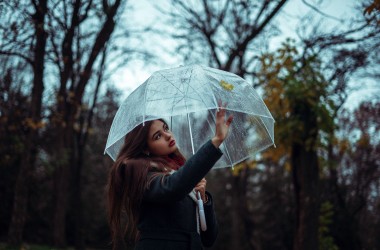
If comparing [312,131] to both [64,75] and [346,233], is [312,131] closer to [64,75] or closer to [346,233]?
[346,233]

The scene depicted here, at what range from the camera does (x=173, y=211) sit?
2646 mm

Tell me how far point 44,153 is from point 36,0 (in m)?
7.78

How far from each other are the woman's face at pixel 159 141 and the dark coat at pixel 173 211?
0.34 metres

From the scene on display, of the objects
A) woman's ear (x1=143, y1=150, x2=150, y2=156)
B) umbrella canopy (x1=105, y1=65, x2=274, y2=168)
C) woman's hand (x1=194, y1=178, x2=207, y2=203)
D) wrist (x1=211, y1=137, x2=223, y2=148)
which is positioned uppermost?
umbrella canopy (x1=105, y1=65, x2=274, y2=168)

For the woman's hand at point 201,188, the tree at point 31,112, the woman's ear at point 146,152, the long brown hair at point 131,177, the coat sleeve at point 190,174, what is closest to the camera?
the coat sleeve at point 190,174

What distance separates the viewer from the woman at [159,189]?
2.39 m

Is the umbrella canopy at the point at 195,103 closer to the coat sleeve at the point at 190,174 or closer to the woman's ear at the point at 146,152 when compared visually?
the woman's ear at the point at 146,152

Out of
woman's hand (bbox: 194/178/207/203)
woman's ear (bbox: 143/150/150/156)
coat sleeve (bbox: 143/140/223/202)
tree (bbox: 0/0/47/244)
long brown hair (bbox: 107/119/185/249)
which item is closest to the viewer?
coat sleeve (bbox: 143/140/223/202)

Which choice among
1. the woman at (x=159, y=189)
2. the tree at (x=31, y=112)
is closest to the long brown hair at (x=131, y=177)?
the woman at (x=159, y=189)

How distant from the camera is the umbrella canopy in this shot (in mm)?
3020

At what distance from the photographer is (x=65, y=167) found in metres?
12.9

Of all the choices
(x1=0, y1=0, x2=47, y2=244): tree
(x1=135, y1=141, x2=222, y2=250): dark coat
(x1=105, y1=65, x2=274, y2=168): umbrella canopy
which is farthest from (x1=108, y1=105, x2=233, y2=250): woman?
(x1=0, y1=0, x2=47, y2=244): tree

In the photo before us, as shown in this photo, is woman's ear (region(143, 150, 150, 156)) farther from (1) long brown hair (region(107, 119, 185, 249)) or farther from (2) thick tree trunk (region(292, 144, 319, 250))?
(2) thick tree trunk (region(292, 144, 319, 250))

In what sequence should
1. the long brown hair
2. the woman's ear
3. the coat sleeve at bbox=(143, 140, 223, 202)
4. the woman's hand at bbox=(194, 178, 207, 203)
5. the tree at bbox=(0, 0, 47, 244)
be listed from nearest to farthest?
the coat sleeve at bbox=(143, 140, 223, 202), the long brown hair, the woman's hand at bbox=(194, 178, 207, 203), the woman's ear, the tree at bbox=(0, 0, 47, 244)
